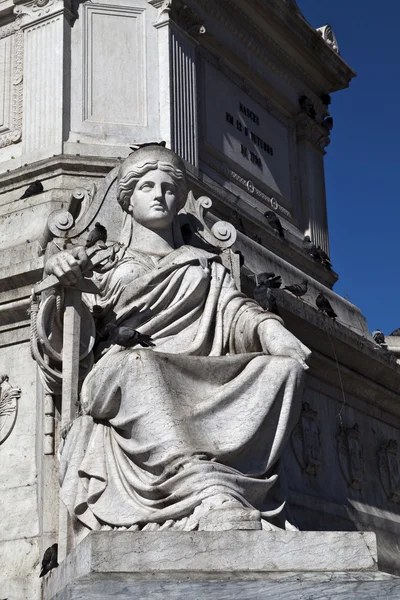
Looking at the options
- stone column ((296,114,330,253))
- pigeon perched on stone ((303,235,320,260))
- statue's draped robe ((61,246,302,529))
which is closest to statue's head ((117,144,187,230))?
statue's draped robe ((61,246,302,529))

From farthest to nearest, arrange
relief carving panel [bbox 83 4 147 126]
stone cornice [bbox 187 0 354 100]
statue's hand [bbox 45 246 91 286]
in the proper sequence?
1. stone cornice [bbox 187 0 354 100]
2. relief carving panel [bbox 83 4 147 126]
3. statue's hand [bbox 45 246 91 286]

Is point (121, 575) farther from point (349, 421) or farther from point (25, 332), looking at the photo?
point (349, 421)

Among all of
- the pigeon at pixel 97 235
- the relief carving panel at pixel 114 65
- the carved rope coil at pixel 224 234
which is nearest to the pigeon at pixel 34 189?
the relief carving panel at pixel 114 65

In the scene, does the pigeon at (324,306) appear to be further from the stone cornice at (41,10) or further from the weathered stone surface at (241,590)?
the weathered stone surface at (241,590)

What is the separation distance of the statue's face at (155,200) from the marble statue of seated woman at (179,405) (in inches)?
14.0

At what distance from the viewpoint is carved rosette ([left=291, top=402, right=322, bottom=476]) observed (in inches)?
473

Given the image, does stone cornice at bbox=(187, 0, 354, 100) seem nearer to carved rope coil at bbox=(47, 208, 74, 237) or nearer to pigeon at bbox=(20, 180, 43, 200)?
pigeon at bbox=(20, 180, 43, 200)

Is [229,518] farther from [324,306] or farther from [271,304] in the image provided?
[324,306]

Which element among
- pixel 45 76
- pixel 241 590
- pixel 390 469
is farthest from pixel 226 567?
pixel 45 76

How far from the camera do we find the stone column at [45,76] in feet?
42.5

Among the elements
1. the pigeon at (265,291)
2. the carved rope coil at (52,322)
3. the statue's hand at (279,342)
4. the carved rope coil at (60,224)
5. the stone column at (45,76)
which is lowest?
the statue's hand at (279,342)

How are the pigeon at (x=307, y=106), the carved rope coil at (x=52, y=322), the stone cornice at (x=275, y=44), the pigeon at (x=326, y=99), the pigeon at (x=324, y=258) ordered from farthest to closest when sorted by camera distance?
1. the pigeon at (x=326, y=99)
2. the pigeon at (x=307, y=106)
3. the pigeon at (x=324, y=258)
4. the stone cornice at (x=275, y=44)
5. the carved rope coil at (x=52, y=322)

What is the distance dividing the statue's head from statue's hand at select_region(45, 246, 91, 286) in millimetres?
1013

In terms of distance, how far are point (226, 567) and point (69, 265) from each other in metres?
2.68
